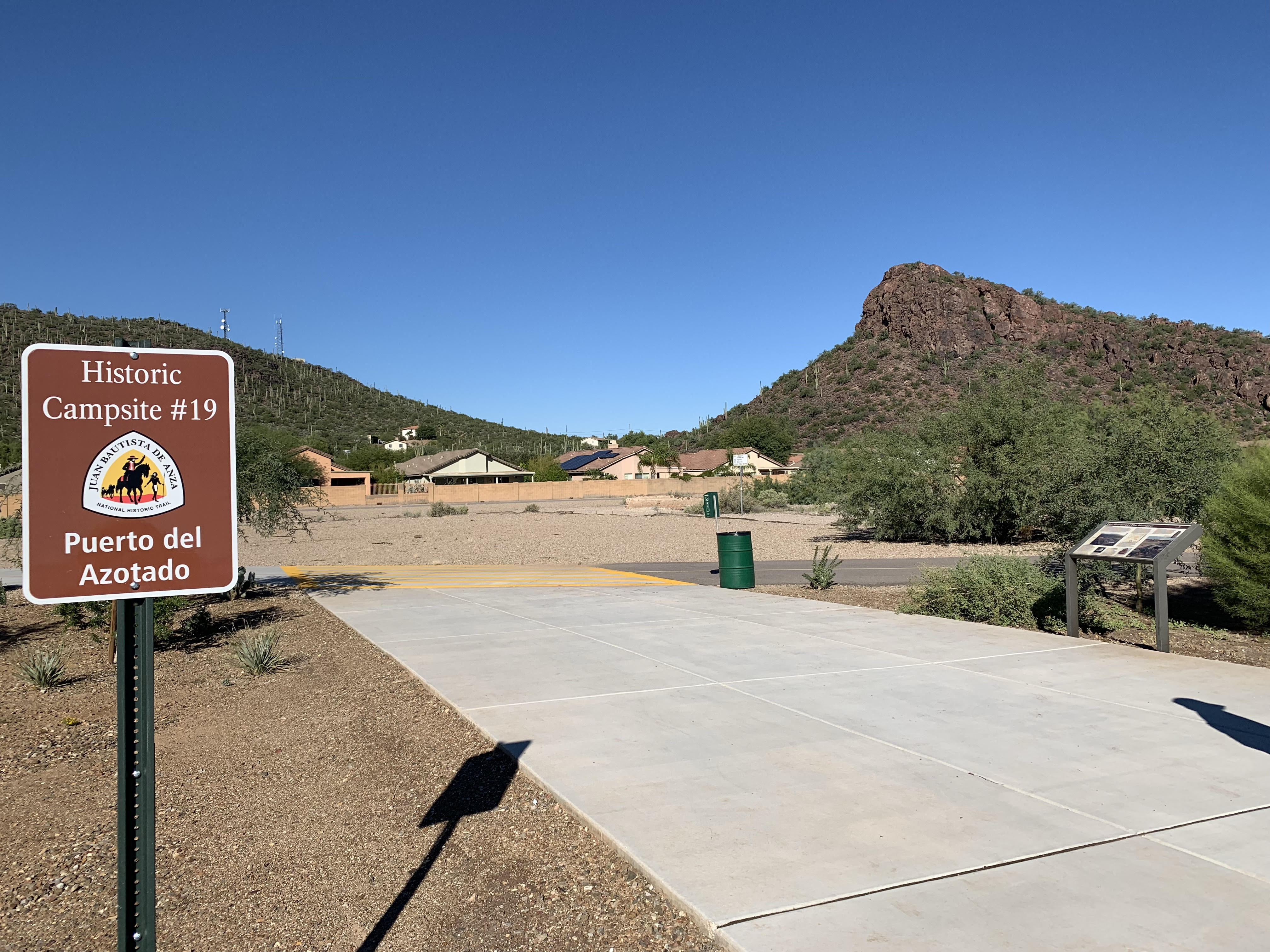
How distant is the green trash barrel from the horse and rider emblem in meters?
13.7

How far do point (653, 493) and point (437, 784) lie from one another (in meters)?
73.2

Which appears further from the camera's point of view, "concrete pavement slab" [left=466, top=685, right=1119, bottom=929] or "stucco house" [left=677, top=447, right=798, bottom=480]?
"stucco house" [left=677, top=447, right=798, bottom=480]

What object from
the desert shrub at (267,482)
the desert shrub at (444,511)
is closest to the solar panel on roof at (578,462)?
the desert shrub at (444,511)

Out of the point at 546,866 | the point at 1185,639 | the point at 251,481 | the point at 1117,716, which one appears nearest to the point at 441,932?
the point at 546,866

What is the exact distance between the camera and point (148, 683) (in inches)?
106

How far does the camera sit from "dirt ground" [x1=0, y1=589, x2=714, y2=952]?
4.17 m

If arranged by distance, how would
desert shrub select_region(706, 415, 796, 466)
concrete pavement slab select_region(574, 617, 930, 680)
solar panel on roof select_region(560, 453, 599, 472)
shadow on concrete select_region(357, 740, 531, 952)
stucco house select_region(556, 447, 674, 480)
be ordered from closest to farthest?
shadow on concrete select_region(357, 740, 531, 952)
concrete pavement slab select_region(574, 617, 930, 680)
desert shrub select_region(706, 415, 796, 466)
stucco house select_region(556, 447, 674, 480)
solar panel on roof select_region(560, 453, 599, 472)

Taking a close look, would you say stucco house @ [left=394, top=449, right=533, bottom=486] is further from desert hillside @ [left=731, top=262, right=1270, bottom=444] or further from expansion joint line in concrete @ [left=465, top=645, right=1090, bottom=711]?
expansion joint line in concrete @ [left=465, top=645, right=1090, bottom=711]

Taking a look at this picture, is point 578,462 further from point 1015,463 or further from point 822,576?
point 822,576

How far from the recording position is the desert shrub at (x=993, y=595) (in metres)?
12.0

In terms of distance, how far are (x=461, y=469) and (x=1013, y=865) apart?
9562cm

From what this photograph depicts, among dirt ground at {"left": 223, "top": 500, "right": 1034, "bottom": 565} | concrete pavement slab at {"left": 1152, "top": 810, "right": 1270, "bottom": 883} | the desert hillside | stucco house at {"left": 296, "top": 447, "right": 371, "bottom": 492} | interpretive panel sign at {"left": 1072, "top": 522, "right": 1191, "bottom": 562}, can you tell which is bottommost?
concrete pavement slab at {"left": 1152, "top": 810, "right": 1270, "bottom": 883}

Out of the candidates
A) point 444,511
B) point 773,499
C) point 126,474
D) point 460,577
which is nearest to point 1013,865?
point 126,474

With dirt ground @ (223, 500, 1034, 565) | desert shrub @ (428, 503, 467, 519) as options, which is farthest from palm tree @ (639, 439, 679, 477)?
dirt ground @ (223, 500, 1034, 565)
